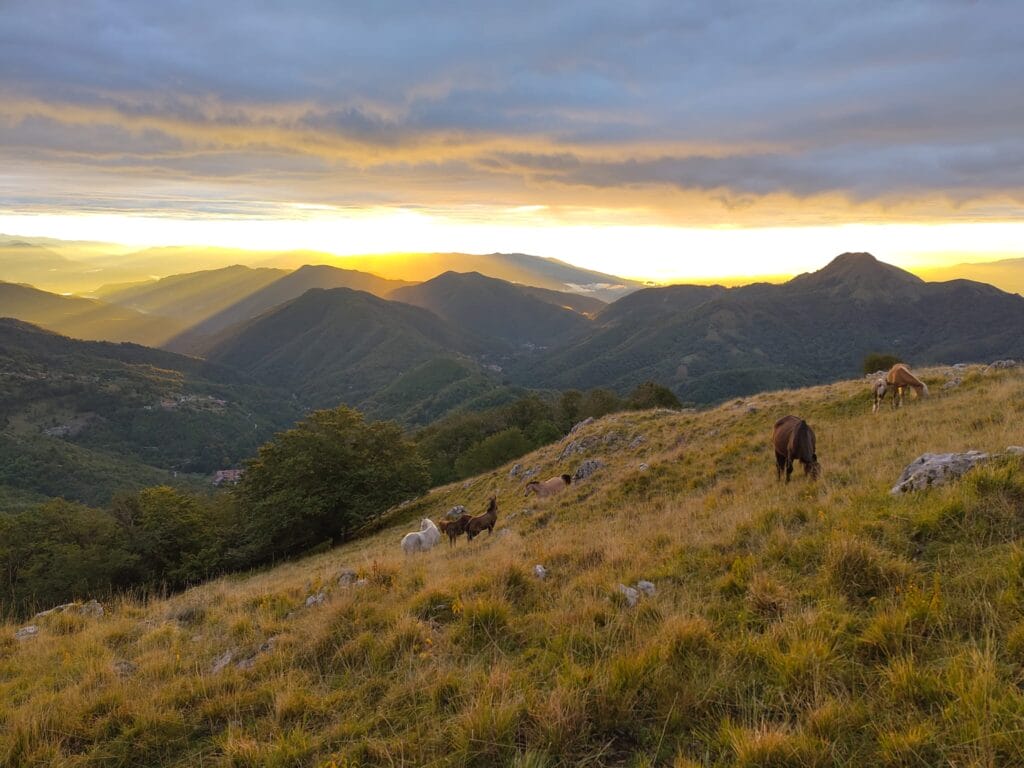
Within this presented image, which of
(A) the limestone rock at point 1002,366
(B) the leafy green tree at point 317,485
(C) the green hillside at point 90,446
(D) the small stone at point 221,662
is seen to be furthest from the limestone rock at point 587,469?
(C) the green hillside at point 90,446

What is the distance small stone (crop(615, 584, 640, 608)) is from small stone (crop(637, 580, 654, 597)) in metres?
0.11

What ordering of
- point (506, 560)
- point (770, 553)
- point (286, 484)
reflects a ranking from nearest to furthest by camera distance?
Answer: point (770, 553) < point (506, 560) < point (286, 484)

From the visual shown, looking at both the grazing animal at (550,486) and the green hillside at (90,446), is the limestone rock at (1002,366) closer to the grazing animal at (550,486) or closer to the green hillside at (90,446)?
the grazing animal at (550,486)

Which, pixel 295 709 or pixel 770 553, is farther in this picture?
pixel 770 553

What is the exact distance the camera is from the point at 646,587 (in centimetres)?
622

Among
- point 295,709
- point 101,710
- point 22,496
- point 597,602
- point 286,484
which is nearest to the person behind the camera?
point 295,709

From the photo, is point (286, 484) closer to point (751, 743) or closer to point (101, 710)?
point (101, 710)

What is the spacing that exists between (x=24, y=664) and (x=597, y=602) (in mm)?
8138

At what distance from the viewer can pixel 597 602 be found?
579cm

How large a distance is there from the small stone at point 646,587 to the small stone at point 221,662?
5074 mm

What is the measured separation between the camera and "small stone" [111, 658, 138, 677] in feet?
20.3

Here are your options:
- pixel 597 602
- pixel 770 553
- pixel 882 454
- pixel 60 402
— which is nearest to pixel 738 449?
pixel 882 454

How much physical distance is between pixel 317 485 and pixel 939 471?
32270 mm

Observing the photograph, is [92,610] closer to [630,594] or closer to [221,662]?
[221,662]
